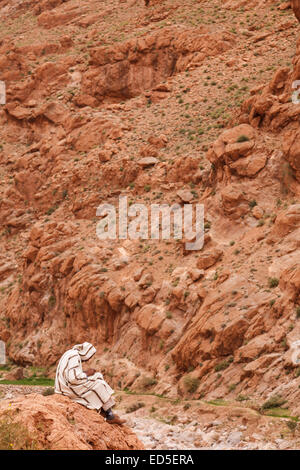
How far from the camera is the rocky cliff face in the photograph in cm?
1623

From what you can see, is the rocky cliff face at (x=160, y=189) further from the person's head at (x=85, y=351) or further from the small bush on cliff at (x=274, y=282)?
the person's head at (x=85, y=351)

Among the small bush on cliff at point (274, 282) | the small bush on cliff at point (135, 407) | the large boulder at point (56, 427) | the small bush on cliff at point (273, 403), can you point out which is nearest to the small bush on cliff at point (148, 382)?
the small bush on cliff at point (135, 407)

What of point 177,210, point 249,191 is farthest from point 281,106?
point 177,210

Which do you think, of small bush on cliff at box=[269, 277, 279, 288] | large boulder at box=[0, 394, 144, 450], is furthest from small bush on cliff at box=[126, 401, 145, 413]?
large boulder at box=[0, 394, 144, 450]

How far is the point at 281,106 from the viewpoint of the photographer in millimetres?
21609

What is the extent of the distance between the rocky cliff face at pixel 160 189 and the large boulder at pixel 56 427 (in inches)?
219

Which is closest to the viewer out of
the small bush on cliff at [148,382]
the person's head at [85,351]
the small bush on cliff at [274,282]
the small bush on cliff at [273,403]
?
the person's head at [85,351]

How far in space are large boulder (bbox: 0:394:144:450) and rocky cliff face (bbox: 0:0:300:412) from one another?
18.2 feet

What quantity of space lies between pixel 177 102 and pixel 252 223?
1476 centimetres

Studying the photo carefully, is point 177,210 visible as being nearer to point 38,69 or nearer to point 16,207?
point 16,207

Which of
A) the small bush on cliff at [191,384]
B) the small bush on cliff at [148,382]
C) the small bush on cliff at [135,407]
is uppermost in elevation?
the small bush on cliff at [191,384]

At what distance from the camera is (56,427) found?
657cm

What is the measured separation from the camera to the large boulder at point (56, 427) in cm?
628

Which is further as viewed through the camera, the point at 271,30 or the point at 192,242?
the point at 271,30
